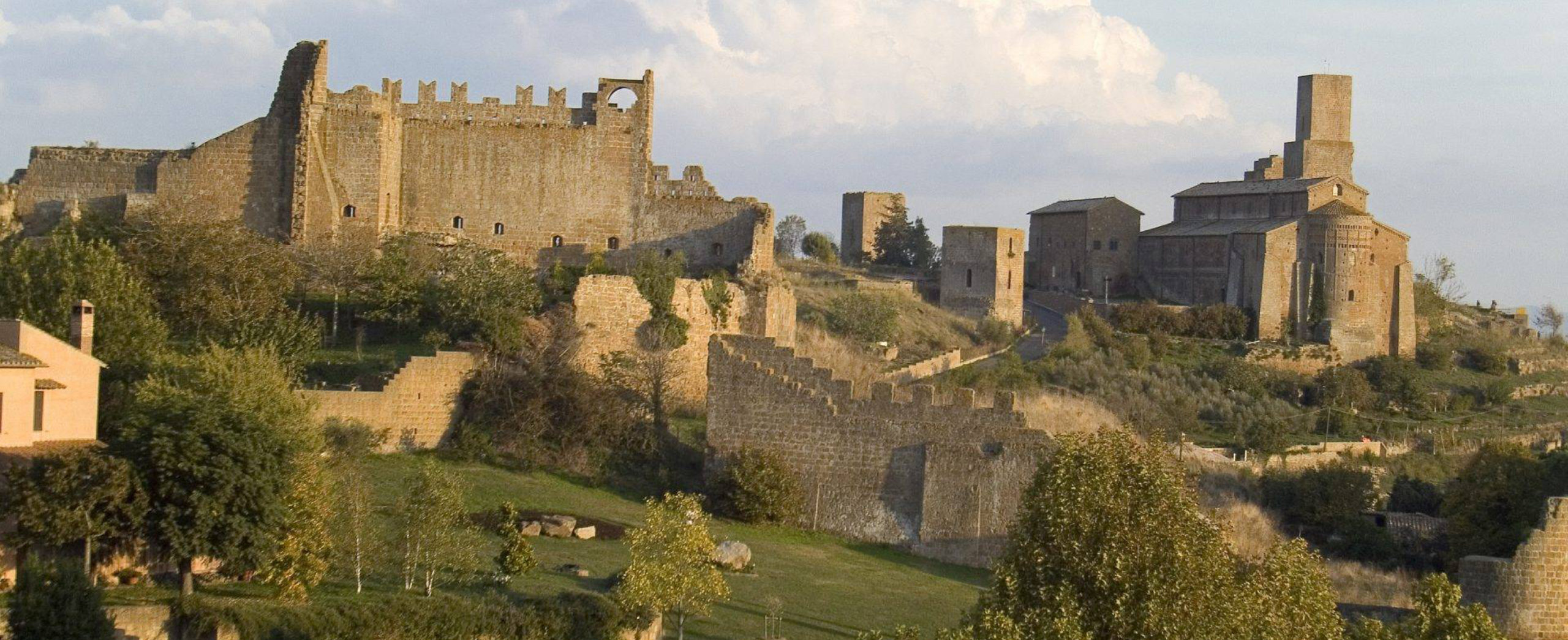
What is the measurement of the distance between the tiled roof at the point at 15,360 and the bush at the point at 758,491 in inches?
402

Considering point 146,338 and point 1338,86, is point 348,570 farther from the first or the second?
point 1338,86

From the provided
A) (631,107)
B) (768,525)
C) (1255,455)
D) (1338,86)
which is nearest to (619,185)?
(631,107)

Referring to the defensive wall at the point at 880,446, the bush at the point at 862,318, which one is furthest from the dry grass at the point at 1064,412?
the defensive wall at the point at 880,446

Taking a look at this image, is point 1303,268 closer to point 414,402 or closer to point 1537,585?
point 1537,585

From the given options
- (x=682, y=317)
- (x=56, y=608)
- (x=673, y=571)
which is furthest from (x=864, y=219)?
(x=56, y=608)

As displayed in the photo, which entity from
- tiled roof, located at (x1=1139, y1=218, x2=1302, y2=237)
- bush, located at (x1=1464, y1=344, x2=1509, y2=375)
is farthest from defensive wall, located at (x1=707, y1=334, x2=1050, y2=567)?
bush, located at (x1=1464, y1=344, x2=1509, y2=375)

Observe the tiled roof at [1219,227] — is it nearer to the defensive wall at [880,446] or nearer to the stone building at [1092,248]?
the stone building at [1092,248]

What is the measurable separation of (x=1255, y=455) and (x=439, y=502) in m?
23.2

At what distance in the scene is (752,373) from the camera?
3203 cm

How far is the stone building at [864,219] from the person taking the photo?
62.3 m

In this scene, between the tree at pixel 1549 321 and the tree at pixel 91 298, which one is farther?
the tree at pixel 1549 321

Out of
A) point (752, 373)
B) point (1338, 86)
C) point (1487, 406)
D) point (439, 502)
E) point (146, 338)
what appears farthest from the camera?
point (1338, 86)

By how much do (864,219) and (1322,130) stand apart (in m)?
14.0

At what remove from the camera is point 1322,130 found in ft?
207
